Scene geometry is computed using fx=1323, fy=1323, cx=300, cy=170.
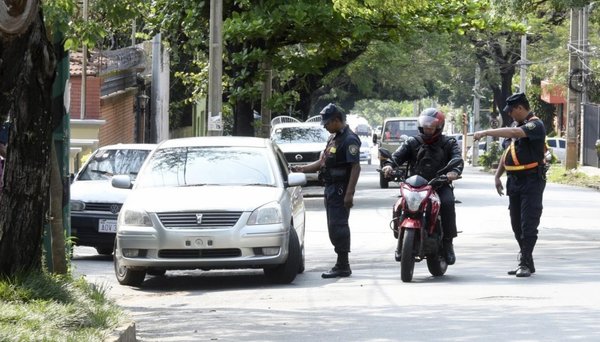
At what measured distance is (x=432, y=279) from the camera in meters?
14.0

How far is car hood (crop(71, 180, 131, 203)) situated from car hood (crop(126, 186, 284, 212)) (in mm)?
3487

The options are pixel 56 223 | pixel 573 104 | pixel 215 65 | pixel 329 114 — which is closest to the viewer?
pixel 56 223

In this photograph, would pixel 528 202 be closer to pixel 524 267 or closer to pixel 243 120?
pixel 524 267

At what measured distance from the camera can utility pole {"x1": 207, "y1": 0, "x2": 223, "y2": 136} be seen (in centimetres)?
2555

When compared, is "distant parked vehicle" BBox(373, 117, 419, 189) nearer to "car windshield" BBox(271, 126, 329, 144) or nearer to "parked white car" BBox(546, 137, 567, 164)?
"car windshield" BBox(271, 126, 329, 144)

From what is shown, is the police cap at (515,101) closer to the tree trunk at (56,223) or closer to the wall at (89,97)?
the tree trunk at (56,223)

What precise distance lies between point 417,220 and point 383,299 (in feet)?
4.82

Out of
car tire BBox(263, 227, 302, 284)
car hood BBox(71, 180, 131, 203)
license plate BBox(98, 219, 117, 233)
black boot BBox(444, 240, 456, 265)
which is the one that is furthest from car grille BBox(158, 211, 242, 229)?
car hood BBox(71, 180, 131, 203)

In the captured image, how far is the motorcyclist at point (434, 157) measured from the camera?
13836 mm

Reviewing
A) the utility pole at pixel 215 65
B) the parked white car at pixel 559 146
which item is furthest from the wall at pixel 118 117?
the parked white car at pixel 559 146

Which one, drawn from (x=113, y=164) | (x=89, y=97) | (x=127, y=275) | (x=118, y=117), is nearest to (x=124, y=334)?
(x=127, y=275)

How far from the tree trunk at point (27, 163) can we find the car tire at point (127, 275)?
386 cm

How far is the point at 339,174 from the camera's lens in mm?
14523

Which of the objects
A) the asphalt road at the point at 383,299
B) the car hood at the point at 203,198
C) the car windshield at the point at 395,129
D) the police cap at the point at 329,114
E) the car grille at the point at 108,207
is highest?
the car windshield at the point at 395,129
